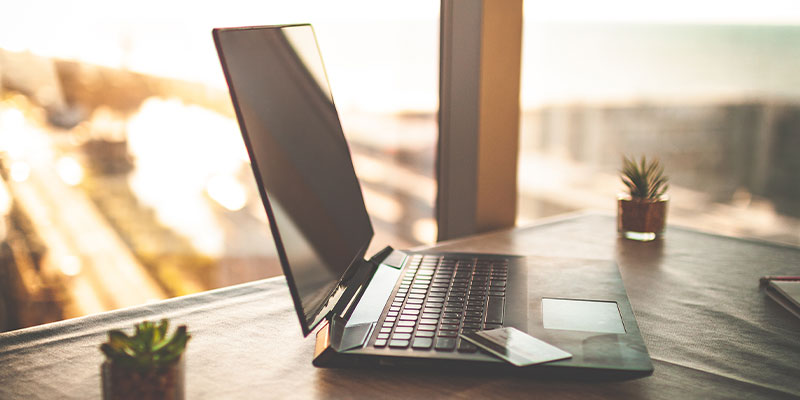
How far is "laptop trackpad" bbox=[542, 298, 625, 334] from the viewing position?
702 mm

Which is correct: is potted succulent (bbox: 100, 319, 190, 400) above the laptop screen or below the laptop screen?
below

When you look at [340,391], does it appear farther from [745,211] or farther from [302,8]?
[745,211]

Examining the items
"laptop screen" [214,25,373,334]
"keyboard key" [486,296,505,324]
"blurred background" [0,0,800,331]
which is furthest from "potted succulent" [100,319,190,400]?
"blurred background" [0,0,800,331]

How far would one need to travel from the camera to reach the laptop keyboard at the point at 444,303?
650 mm

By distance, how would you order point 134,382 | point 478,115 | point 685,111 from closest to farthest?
point 134,382 < point 478,115 < point 685,111

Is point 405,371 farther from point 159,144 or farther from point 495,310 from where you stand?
point 159,144

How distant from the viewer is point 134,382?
1.61 ft

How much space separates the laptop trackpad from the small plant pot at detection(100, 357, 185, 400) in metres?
0.43

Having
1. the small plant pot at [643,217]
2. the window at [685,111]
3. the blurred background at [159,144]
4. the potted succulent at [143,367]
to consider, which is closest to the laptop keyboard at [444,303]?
the potted succulent at [143,367]

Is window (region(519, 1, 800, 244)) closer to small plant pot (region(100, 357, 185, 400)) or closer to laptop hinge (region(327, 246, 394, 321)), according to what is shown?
laptop hinge (region(327, 246, 394, 321))

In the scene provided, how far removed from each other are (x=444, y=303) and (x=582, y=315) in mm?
179

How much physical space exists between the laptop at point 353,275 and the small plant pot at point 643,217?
0.34m

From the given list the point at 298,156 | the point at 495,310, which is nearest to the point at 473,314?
the point at 495,310

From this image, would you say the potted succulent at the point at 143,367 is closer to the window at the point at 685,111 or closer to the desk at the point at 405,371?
the desk at the point at 405,371
